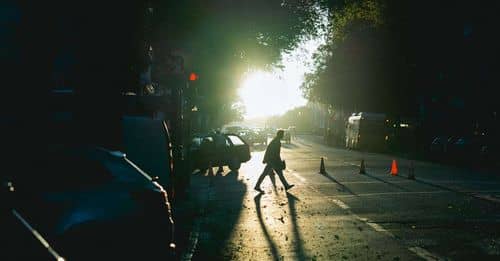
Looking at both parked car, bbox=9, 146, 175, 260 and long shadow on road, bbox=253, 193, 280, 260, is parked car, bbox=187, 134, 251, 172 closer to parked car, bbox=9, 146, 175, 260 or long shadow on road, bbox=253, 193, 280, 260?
long shadow on road, bbox=253, 193, 280, 260

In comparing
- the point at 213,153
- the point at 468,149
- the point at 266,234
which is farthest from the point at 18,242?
the point at 468,149

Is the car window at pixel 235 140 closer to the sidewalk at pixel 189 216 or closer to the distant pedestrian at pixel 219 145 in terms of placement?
the distant pedestrian at pixel 219 145

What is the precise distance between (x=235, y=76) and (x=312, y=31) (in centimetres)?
538

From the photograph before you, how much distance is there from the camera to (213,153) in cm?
2692

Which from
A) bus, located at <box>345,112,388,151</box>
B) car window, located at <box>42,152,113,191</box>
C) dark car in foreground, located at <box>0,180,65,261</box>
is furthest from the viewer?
bus, located at <box>345,112,388,151</box>

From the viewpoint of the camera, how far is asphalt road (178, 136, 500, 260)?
942cm

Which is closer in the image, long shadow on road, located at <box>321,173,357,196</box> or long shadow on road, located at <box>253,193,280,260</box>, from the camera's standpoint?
long shadow on road, located at <box>253,193,280,260</box>

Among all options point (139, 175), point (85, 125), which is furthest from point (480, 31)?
point (139, 175)

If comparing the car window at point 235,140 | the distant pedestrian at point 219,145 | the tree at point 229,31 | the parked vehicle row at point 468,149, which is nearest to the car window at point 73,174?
the tree at point 229,31

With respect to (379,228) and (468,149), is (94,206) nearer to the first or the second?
(379,228)

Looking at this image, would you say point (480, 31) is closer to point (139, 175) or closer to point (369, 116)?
point (369, 116)

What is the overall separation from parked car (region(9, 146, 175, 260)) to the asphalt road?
290cm

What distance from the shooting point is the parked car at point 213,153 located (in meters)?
26.8

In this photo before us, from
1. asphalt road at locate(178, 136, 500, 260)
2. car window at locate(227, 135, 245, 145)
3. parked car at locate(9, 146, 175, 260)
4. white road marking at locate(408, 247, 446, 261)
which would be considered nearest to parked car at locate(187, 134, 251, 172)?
car window at locate(227, 135, 245, 145)
